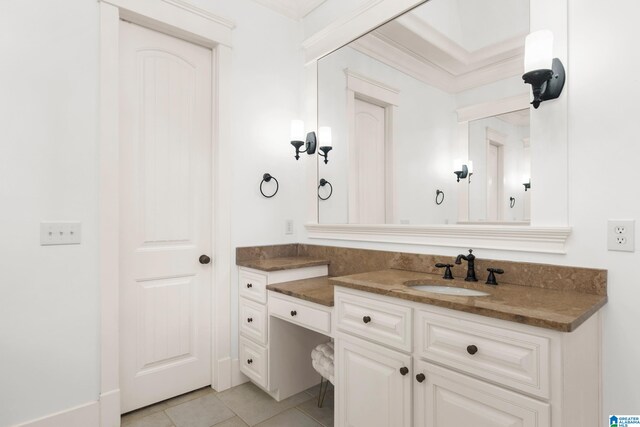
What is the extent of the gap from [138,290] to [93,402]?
24.2 inches

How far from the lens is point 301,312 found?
76.0 inches

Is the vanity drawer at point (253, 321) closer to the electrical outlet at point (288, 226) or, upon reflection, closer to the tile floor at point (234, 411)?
the tile floor at point (234, 411)

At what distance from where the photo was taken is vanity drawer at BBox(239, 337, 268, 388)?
7.14 ft

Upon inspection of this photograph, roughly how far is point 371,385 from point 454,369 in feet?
1.39

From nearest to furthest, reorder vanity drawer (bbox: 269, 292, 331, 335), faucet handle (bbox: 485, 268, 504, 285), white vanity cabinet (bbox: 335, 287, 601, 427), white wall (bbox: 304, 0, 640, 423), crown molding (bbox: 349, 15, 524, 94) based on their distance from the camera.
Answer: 1. white vanity cabinet (bbox: 335, 287, 601, 427)
2. white wall (bbox: 304, 0, 640, 423)
3. faucet handle (bbox: 485, 268, 504, 285)
4. crown molding (bbox: 349, 15, 524, 94)
5. vanity drawer (bbox: 269, 292, 331, 335)

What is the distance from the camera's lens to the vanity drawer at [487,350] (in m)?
1.06

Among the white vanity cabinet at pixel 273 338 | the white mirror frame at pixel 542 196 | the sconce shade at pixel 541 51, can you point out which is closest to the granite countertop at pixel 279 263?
the white vanity cabinet at pixel 273 338

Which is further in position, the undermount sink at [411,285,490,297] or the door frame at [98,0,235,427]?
the door frame at [98,0,235,427]

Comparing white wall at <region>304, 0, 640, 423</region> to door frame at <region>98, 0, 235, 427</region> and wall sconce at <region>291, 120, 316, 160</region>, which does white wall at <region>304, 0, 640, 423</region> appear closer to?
wall sconce at <region>291, 120, 316, 160</region>

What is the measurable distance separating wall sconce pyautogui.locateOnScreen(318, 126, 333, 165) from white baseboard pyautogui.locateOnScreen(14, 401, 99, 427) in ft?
6.73

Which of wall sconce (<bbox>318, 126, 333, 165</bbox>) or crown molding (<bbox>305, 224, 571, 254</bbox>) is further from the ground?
wall sconce (<bbox>318, 126, 333, 165</bbox>)

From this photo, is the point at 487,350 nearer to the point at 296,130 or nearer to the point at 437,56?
the point at 437,56

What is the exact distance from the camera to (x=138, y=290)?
211cm

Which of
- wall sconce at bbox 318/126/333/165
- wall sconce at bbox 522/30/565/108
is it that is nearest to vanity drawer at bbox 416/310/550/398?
wall sconce at bbox 522/30/565/108
